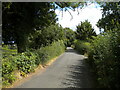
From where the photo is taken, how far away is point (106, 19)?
18719mm

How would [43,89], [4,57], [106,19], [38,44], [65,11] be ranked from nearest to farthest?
[43,89] < [4,57] < [65,11] < [38,44] < [106,19]

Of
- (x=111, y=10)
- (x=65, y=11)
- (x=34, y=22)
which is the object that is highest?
(x=111, y=10)

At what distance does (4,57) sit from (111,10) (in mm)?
17037

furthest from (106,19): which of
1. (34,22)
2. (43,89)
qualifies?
(43,89)

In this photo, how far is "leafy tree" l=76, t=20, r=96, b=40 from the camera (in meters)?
33.3

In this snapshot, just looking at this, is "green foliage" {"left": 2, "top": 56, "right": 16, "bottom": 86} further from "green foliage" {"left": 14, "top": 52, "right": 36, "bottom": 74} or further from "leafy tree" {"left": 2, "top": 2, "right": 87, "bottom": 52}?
"leafy tree" {"left": 2, "top": 2, "right": 87, "bottom": 52}

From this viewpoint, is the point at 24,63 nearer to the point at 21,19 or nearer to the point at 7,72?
the point at 7,72

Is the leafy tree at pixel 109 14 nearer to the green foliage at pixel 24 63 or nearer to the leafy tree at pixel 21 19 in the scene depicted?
the leafy tree at pixel 21 19

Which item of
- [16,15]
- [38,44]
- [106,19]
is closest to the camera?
[16,15]

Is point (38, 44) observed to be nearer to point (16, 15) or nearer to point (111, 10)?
point (16, 15)

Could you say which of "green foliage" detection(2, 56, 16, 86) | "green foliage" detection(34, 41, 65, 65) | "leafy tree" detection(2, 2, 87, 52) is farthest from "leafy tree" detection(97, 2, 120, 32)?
"green foliage" detection(2, 56, 16, 86)

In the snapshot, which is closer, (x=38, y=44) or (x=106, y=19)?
(x=38, y=44)

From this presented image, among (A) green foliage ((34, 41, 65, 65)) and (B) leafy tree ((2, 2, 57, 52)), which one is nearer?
(B) leafy tree ((2, 2, 57, 52))

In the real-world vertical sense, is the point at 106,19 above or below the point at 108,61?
above
